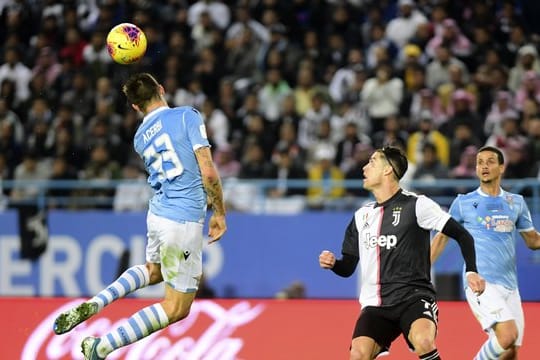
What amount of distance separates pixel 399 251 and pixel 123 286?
1.94m

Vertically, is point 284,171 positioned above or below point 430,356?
above

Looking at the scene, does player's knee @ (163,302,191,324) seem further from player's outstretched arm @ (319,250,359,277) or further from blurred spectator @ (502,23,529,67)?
blurred spectator @ (502,23,529,67)

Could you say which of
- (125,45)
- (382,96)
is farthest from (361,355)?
(382,96)

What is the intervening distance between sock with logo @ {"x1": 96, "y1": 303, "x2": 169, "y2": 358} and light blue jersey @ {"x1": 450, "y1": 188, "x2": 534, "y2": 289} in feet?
8.13

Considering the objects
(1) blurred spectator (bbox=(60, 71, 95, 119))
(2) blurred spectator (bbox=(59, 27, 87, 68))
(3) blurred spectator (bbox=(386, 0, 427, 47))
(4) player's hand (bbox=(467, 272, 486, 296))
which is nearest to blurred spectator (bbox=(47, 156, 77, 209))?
(1) blurred spectator (bbox=(60, 71, 95, 119))

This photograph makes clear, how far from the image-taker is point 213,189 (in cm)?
792

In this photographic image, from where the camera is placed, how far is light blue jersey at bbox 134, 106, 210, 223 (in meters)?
8.08

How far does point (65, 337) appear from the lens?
9.42m

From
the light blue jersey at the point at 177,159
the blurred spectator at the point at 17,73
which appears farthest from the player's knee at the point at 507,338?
the blurred spectator at the point at 17,73

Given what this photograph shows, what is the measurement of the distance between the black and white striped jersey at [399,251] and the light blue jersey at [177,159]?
122 cm

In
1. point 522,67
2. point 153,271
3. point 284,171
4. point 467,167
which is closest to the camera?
point 153,271

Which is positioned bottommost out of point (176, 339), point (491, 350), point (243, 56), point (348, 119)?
point (176, 339)

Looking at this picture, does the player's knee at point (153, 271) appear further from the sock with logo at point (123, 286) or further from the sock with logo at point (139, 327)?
the sock with logo at point (139, 327)

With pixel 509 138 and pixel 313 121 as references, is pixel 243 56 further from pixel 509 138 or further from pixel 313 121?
pixel 509 138
